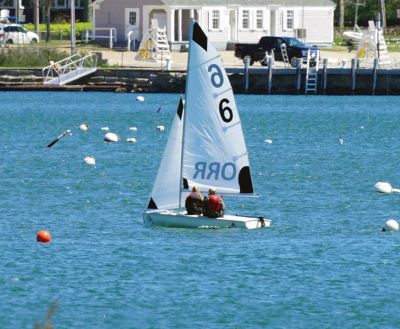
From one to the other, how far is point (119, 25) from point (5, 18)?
16.0 metres

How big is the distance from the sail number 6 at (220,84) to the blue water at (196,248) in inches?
106

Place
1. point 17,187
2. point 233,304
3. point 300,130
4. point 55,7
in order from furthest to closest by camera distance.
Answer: point 55,7 → point 300,130 → point 17,187 → point 233,304

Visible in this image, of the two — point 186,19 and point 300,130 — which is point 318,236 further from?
point 186,19

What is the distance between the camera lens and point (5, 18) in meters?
118

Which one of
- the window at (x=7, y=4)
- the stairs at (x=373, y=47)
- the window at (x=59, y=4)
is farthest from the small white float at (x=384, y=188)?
the window at (x=7, y=4)

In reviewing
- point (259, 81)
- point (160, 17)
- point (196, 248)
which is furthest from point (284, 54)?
point (196, 248)

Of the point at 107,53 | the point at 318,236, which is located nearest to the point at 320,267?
the point at 318,236

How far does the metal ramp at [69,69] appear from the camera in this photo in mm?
88500

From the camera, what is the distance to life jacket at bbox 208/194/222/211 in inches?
1272

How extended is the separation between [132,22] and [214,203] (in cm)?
7335

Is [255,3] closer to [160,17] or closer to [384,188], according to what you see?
[160,17]

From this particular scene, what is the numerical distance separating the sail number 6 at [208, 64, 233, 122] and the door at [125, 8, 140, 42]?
231ft

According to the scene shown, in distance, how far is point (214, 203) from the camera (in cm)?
3238

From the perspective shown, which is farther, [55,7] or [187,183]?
[55,7]
